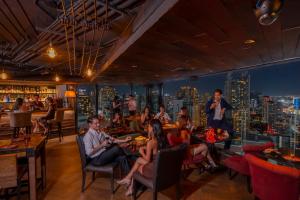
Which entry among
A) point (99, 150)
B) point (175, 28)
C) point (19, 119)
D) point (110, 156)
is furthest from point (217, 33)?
point (19, 119)

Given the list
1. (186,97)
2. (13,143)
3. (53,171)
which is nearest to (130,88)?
(186,97)

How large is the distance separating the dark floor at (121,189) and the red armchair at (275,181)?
0.90 metres

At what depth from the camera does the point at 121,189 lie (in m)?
3.22

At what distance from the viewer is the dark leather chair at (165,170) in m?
2.39

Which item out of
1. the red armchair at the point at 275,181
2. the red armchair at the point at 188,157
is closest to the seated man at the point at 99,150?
the red armchair at the point at 188,157

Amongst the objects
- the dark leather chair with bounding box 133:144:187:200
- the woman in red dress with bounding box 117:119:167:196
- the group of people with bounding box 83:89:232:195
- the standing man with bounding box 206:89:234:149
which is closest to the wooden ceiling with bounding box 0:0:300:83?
the standing man with bounding box 206:89:234:149

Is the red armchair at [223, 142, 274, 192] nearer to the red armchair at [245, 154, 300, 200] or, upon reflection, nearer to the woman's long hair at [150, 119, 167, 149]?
the red armchair at [245, 154, 300, 200]

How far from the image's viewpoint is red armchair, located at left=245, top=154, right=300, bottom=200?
75.4 inches

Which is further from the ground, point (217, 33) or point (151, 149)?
→ point (217, 33)

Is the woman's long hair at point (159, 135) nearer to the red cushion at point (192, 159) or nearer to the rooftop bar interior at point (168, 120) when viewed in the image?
the rooftop bar interior at point (168, 120)

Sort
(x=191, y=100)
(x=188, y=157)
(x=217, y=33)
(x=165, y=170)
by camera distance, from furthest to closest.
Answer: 1. (x=191, y=100)
2. (x=188, y=157)
3. (x=217, y=33)
4. (x=165, y=170)

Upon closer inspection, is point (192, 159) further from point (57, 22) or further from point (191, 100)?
point (191, 100)

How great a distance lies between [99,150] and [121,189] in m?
0.78

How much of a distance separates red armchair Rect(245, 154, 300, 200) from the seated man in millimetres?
2036
